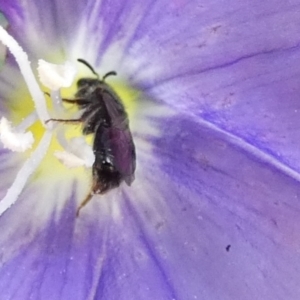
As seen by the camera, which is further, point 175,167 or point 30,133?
point 175,167

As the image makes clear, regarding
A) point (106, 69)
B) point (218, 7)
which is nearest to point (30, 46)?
point (106, 69)

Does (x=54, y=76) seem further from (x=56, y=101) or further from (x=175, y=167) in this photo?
(x=175, y=167)

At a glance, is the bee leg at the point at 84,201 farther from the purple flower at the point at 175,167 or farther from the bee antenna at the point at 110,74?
the bee antenna at the point at 110,74

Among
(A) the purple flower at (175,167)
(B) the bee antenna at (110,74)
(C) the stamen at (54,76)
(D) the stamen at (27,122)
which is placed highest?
(C) the stamen at (54,76)

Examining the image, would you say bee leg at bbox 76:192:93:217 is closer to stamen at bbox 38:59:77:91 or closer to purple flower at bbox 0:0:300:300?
purple flower at bbox 0:0:300:300

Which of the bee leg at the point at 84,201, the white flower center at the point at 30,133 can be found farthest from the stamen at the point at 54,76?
the bee leg at the point at 84,201

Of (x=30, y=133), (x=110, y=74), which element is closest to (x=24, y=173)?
(x=30, y=133)
